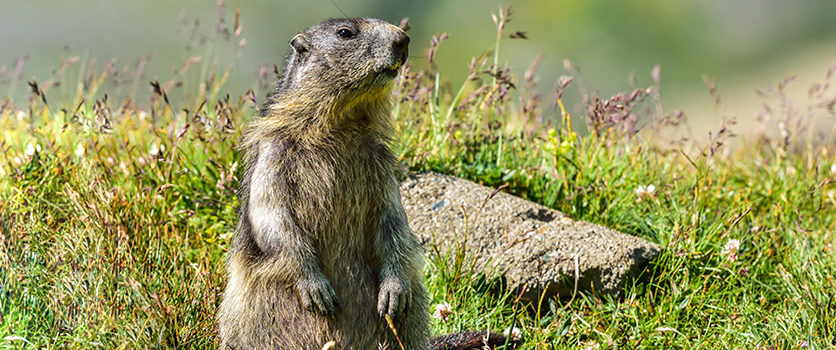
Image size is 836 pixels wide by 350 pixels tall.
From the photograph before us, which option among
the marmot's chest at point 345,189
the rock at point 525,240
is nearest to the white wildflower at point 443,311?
the rock at point 525,240

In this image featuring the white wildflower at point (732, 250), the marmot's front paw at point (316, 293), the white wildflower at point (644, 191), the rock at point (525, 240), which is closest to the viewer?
the marmot's front paw at point (316, 293)

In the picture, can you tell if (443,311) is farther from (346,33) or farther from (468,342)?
(346,33)

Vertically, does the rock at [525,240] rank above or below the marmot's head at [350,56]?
below

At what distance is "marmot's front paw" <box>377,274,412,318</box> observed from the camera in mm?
3760

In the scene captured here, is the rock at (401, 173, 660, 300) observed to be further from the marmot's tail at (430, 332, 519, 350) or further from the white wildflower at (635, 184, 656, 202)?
the marmot's tail at (430, 332, 519, 350)

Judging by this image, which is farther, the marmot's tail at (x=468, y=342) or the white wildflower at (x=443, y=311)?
the white wildflower at (x=443, y=311)

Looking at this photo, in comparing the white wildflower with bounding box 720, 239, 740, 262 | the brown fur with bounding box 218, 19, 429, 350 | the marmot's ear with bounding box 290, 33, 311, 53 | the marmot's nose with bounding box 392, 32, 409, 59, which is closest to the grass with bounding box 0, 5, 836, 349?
the white wildflower with bounding box 720, 239, 740, 262

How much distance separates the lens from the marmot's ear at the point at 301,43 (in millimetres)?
3855

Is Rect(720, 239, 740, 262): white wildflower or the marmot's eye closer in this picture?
the marmot's eye

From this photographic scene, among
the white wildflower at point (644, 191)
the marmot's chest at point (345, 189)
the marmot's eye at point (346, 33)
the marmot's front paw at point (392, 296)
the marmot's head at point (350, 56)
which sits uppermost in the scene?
the marmot's eye at point (346, 33)

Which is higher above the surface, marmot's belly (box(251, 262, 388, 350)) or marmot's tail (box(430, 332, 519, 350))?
marmot's belly (box(251, 262, 388, 350))

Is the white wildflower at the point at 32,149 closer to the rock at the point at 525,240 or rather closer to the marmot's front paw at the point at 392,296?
the rock at the point at 525,240

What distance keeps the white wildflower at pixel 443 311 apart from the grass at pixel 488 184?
6cm

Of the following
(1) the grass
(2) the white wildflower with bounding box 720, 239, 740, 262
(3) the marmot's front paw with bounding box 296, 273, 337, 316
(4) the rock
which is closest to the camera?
(3) the marmot's front paw with bounding box 296, 273, 337, 316
